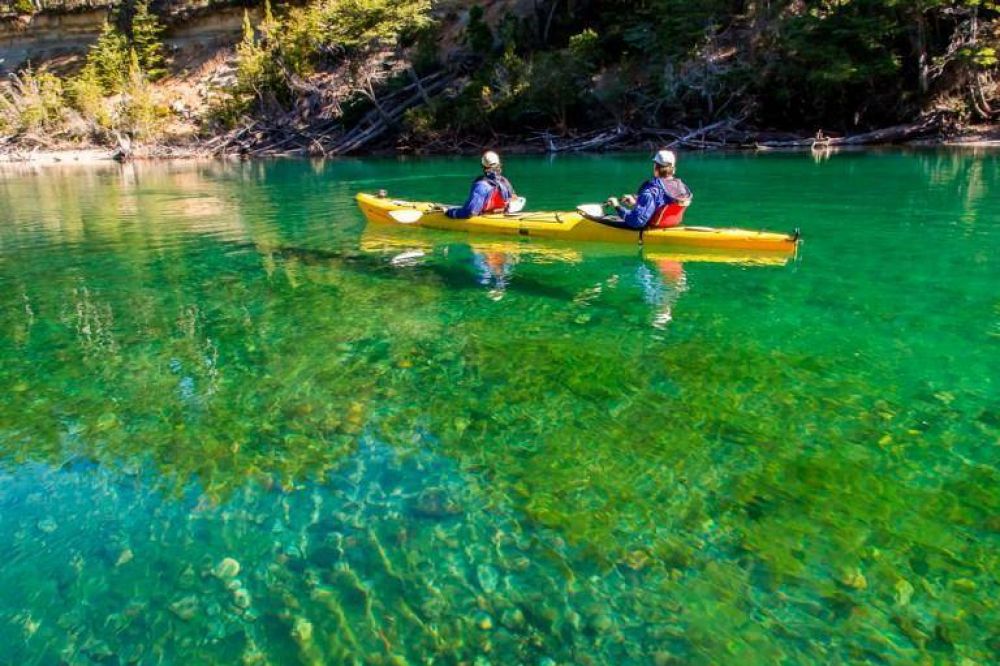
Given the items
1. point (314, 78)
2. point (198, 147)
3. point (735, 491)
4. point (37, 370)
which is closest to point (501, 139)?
point (314, 78)

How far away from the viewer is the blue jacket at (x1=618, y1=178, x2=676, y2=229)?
1106cm

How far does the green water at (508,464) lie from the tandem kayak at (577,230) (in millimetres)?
583

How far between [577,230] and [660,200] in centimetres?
199

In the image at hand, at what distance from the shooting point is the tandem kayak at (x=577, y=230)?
11445 mm

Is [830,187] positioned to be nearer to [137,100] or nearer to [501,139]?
[501,139]

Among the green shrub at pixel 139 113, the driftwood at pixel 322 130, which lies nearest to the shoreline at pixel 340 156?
the driftwood at pixel 322 130

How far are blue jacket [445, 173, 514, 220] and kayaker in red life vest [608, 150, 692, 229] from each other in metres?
2.40

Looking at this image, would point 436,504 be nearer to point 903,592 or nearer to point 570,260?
point 903,592

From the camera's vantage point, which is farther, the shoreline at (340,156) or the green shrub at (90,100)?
the green shrub at (90,100)

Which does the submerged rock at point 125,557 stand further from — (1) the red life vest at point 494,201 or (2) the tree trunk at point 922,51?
(2) the tree trunk at point 922,51

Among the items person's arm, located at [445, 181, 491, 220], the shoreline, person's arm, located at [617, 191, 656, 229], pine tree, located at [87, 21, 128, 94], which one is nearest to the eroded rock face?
pine tree, located at [87, 21, 128, 94]

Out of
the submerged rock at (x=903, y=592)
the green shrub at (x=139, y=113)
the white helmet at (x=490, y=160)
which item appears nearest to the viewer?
the submerged rock at (x=903, y=592)

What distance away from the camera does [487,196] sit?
13.1 m

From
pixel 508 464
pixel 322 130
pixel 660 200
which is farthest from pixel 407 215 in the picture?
pixel 322 130
